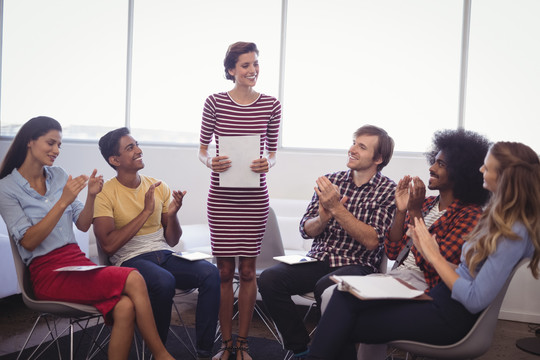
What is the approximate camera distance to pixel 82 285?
2385mm

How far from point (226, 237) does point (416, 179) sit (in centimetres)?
107

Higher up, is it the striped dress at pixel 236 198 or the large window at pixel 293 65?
the large window at pixel 293 65

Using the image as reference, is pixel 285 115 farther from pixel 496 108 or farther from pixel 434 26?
pixel 496 108

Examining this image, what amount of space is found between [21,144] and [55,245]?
505mm

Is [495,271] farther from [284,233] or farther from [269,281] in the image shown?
[284,233]

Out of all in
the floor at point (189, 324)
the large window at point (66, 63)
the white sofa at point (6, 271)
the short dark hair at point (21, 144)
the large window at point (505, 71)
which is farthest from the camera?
the large window at point (66, 63)

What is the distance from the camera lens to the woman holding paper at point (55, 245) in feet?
7.75

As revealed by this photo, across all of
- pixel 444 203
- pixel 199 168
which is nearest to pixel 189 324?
pixel 199 168

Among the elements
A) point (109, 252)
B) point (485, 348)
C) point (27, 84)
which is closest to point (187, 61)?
point (27, 84)

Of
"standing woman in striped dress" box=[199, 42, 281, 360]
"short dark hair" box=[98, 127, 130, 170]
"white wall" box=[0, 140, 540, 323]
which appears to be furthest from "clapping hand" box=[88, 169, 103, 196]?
"white wall" box=[0, 140, 540, 323]

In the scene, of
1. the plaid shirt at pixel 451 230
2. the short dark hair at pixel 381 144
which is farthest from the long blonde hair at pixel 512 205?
the short dark hair at pixel 381 144

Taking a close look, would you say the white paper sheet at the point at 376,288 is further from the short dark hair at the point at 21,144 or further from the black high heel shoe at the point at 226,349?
the short dark hair at the point at 21,144

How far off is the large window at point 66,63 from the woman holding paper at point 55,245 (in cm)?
308

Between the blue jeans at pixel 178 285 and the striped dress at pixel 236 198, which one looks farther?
the striped dress at pixel 236 198
